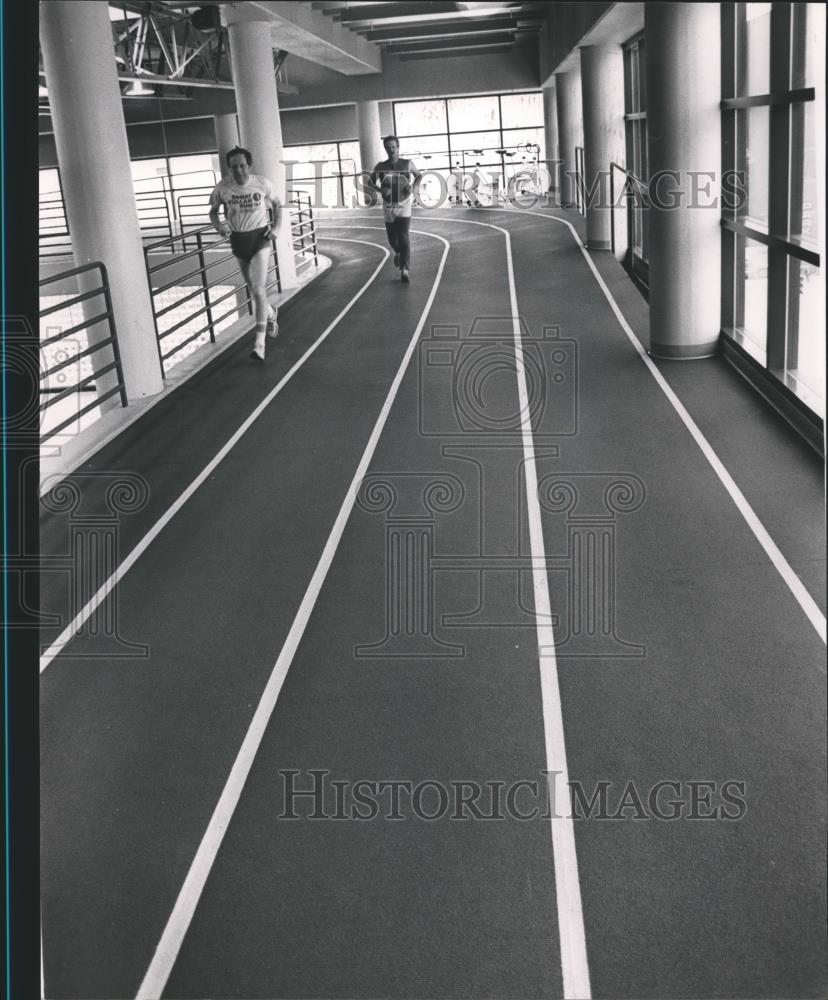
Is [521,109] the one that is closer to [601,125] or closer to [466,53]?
[466,53]

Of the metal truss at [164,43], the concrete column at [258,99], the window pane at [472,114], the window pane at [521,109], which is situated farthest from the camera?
the window pane at [472,114]

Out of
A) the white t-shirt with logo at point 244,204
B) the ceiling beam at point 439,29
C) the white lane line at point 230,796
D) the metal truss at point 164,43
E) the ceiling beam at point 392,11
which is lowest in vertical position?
the white lane line at point 230,796

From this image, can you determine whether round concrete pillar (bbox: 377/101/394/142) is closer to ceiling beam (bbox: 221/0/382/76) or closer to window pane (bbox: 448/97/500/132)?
window pane (bbox: 448/97/500/132)

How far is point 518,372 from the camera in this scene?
10180 millimetres

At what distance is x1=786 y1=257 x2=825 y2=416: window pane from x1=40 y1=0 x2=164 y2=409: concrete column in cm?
577

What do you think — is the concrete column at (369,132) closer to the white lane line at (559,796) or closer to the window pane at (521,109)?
the window pane at (521,109)

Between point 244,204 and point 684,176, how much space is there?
4.49m

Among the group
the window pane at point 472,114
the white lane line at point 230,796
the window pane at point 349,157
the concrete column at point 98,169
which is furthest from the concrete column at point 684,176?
the window pane at point 349,157

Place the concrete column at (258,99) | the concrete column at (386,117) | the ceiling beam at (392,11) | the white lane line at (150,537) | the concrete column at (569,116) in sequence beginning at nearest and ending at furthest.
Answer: the white lane line at (150,537) → the concrete column at (258,99) → the ceiling beam at (392,11) → the concrete column at (569,116) → the concrete column at (386,117)

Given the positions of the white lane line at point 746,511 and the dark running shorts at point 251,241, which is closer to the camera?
the white lane line at point 746,511

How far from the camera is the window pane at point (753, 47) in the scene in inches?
336

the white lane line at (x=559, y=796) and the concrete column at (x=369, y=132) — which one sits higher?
the concrete column at (x=369, y=132)

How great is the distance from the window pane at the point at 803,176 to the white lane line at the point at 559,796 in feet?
8.80

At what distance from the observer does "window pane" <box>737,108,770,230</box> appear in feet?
28.9
